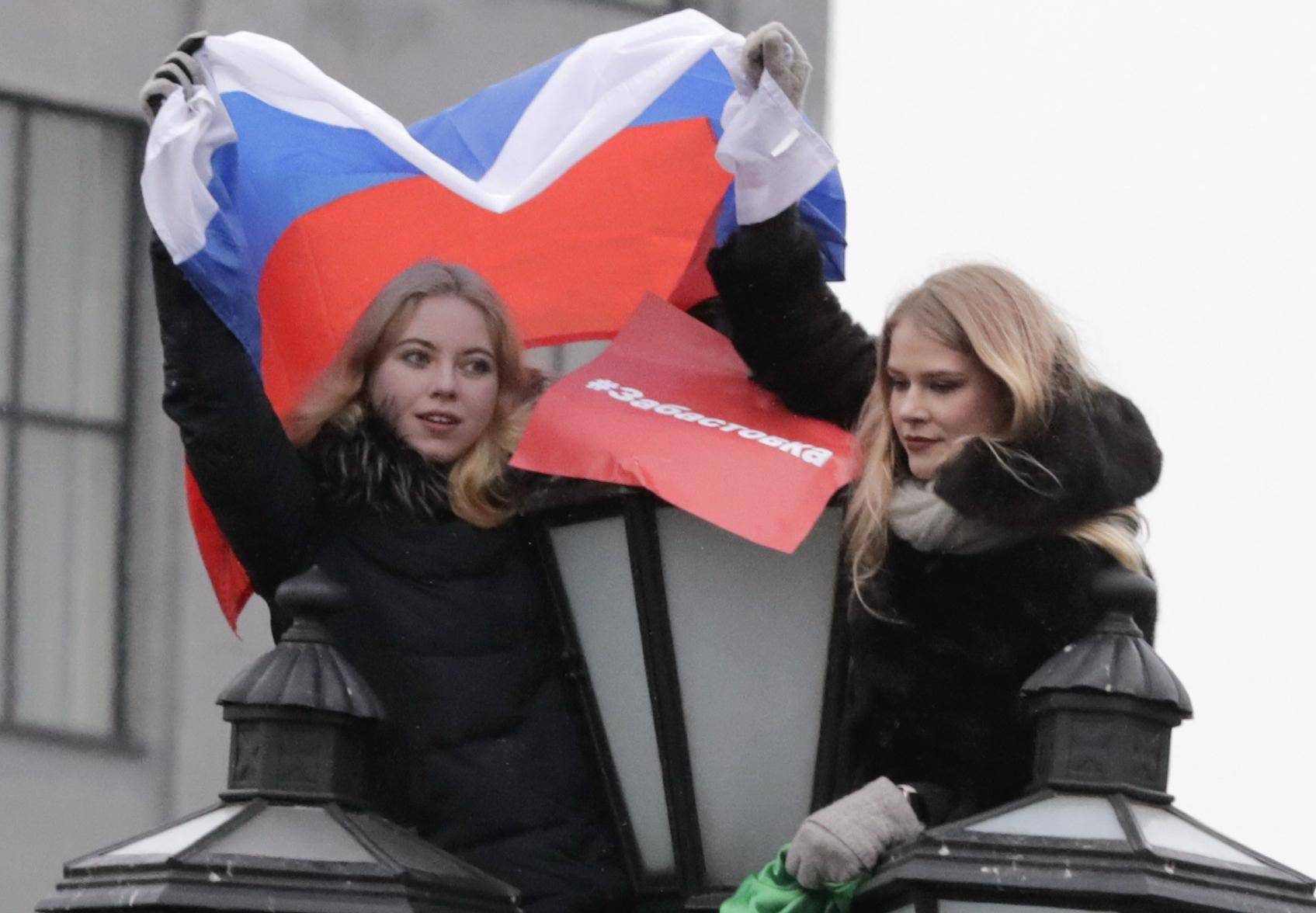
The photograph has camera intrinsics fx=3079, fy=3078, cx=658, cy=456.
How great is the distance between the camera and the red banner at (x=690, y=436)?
418 centimetres

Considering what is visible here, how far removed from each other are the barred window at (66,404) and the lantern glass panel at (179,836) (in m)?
6.24

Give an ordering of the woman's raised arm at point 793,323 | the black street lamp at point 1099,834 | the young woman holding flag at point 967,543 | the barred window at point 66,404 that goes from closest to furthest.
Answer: the black street lamp at point 1099,834, the young woman holding flag at point 967,543, the woman's raised arm at point 793,323, the barred window at point 66,404

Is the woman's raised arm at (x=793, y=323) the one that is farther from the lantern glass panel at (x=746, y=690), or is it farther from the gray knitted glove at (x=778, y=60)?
the lantern glass panel at (x=746, y=690)

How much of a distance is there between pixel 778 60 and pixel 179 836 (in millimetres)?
1380

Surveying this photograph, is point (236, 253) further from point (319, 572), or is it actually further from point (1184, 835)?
point (1184, 835)

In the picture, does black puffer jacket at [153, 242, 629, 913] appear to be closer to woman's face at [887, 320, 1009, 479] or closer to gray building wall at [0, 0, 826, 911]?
woman's face at [887, 320, 1009, 479]

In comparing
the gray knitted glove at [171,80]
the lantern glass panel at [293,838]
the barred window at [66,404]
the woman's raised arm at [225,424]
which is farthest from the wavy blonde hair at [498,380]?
the barred window at [66,404]

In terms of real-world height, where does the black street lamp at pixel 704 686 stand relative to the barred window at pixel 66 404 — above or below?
below

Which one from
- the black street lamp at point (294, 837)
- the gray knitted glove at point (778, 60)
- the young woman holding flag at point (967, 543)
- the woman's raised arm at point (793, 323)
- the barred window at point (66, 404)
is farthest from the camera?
the barred window at point (66, 404)

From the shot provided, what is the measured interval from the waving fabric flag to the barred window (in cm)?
504

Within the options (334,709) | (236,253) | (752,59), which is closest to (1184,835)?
(334,709)

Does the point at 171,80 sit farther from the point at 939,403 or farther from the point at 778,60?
the point at 939,403

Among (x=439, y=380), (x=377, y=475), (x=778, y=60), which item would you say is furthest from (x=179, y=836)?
(x=778, y=60)

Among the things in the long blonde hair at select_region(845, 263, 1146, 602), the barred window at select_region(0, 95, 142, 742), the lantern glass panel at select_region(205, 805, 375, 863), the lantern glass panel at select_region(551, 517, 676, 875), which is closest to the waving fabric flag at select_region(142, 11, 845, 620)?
the long blonde hair at select_region(845, 263, 1146, 602)
